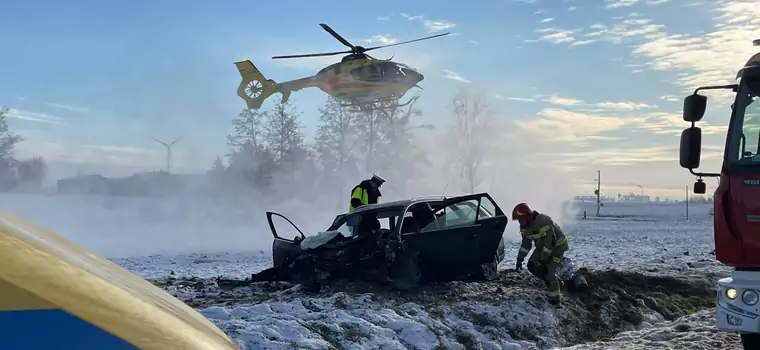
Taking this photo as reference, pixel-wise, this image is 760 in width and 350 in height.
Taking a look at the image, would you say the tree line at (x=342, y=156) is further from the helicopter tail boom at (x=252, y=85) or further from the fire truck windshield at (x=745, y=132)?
the fire truck windshield at (x=745, y=132)

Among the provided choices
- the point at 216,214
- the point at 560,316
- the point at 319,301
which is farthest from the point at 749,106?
the point at 216,214

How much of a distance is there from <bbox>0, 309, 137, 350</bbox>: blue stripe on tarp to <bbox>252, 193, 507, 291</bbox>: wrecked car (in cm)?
798

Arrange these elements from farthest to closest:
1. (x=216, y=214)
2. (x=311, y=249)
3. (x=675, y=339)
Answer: (x=216, y=214) < (x=311, y=249) < (x=675, y=339)

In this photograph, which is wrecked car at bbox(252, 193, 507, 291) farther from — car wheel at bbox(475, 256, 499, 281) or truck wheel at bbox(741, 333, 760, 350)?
truck wheel at bbox(741, 333, 760, 350)

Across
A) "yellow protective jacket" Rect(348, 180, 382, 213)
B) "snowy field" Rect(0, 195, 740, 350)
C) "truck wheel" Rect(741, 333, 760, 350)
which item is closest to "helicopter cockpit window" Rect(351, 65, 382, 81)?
"snowy field" Rect(0, 195, 740, 350)

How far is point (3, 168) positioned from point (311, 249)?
79.5 feet

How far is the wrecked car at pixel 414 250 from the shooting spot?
947 centimetres

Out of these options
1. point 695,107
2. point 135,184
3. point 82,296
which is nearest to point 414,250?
point 695,107

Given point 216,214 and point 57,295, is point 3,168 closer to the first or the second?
point 216,214

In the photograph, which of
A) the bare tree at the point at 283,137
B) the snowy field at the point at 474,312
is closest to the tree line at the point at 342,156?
the bare tree at the point at 283,137

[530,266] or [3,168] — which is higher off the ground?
[3,168]

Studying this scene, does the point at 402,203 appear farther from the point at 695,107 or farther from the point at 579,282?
the point at 695,107

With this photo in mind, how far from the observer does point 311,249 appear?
32.5 ft

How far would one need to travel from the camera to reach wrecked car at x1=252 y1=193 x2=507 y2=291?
9469 millimetres
